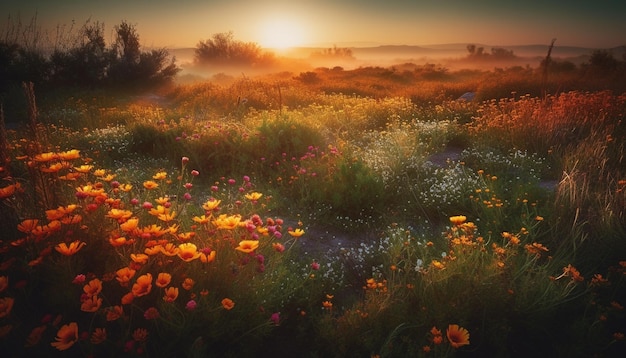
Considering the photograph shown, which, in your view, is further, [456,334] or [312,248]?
[312,248]

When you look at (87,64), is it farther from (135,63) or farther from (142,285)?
(142,285)

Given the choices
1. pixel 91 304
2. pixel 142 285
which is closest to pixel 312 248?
pixel 142 285

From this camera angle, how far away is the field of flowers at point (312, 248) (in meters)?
2.26

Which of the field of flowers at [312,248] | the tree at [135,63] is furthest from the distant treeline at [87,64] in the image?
the field of flowers at [312,248]

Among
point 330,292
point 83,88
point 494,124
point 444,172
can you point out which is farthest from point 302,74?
point 330,292

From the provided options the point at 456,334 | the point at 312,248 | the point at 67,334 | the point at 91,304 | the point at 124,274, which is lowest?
the point at 312,248

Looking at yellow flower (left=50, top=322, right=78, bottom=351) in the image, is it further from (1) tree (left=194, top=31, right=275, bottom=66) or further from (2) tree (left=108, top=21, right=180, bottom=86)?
(1) tree (left=194, top=31, right=275, bottom=66)

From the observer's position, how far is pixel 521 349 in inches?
108

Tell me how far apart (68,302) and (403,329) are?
230cm

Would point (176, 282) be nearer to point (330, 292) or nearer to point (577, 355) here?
point (330, 292)

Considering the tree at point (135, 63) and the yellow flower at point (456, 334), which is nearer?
the yellow flower at point (456, 334)

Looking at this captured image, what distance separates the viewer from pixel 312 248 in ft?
14.1

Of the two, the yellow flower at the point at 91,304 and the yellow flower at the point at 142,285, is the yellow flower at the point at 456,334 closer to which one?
the yellow flower at the point at 142,285

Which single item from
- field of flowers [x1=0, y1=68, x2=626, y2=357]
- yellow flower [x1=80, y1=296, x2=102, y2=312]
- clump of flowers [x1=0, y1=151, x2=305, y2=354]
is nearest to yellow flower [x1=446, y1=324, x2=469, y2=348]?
field of flowers [x1=0, y1=68, x2=626, y2=357]
